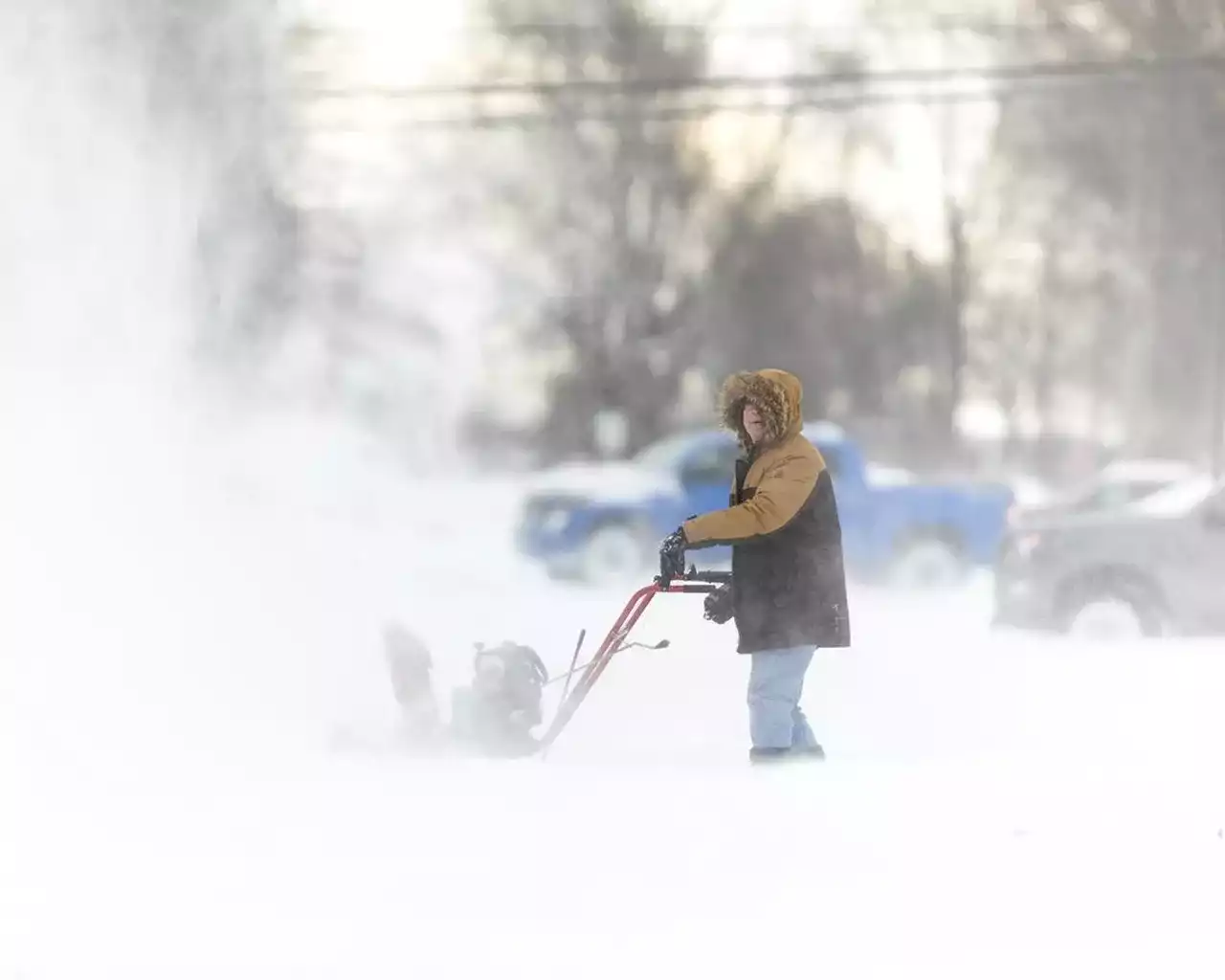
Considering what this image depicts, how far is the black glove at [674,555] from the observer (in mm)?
1798

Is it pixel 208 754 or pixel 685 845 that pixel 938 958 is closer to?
pixel 685 845

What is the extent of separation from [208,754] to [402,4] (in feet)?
5.23

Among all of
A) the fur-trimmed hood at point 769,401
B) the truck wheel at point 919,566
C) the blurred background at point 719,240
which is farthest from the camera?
the truck wheel at point 919,566

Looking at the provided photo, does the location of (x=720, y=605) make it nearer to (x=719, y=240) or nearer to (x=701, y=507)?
(x=701, y=507)

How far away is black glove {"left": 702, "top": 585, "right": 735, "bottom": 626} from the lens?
6.08 feet

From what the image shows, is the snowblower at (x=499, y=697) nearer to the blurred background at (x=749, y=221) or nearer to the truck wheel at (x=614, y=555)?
the truck wheel at (x=614, y=555)

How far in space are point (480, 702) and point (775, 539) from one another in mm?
694

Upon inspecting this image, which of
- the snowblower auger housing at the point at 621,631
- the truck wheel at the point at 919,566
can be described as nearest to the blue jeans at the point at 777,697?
the snowblower auger housing at the point at 621,631

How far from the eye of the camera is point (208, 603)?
7.55ft

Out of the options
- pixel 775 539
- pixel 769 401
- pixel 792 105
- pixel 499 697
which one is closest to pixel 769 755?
pixel 775 539

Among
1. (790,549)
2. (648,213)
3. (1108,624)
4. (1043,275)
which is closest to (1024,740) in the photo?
(1108,624)

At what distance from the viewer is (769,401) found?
1.83 meters

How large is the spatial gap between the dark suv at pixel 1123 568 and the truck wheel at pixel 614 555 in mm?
845

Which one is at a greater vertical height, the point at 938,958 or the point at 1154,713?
the point at 1154,713
